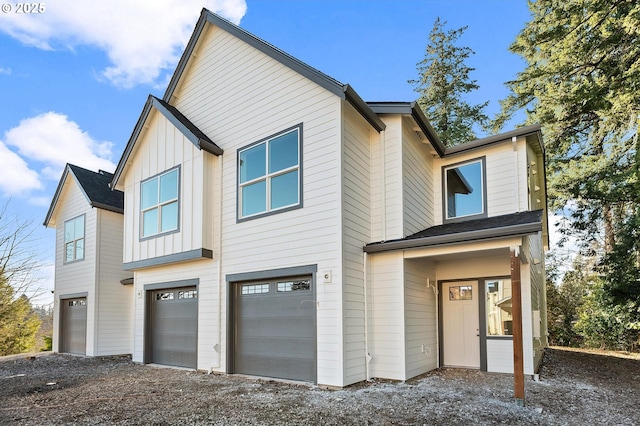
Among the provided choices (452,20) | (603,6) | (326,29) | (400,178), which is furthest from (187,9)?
(452,20)

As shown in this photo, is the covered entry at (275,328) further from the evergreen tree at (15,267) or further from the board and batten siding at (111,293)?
the evergreen tree at (15,267)

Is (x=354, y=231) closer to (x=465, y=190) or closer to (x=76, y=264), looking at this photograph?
(x=465, y=190)

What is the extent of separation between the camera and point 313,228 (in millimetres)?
7719

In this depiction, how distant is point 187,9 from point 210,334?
8.68m

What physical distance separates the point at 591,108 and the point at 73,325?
18972 mm

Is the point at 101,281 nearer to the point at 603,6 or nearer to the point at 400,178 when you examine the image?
the point at 400,178

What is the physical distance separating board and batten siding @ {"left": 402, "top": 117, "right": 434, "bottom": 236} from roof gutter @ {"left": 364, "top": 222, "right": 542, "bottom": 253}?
52cm

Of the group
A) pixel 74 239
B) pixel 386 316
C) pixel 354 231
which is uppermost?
pixel 74 239

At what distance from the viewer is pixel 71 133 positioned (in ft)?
60.5

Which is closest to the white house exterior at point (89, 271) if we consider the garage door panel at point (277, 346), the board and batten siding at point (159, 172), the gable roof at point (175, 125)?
the gable roof at point (175, 125)

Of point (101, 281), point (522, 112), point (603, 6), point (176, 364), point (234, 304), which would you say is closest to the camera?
point (234, 304)

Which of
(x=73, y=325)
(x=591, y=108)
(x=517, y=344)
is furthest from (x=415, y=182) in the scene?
(x=73, y=325)

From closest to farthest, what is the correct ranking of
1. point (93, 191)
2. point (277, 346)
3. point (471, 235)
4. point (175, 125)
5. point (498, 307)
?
1. point (471, 235)
2. point (277, 346)
3. point (498, 307)
4. point (175, 125)
5. point (93, 191)

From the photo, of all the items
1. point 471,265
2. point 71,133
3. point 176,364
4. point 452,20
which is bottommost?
point 176,364
